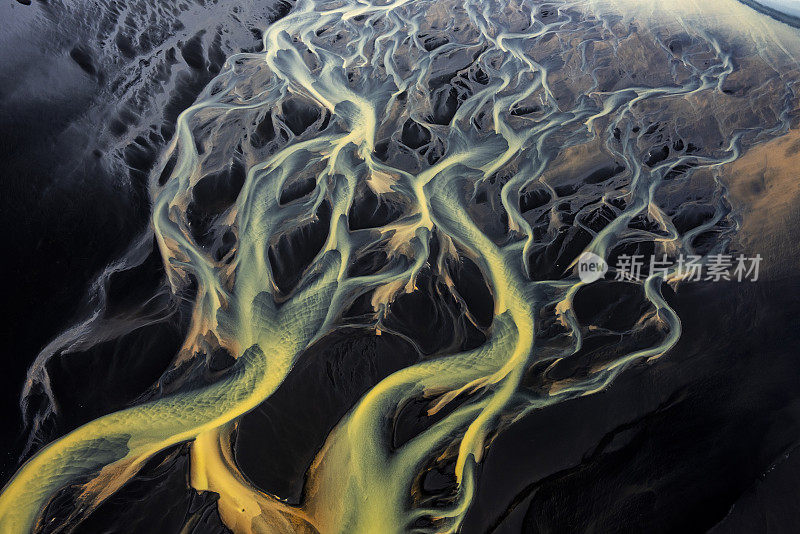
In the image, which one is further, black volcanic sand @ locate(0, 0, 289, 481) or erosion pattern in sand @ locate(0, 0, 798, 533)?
black volcanic sand @ locate(0, 0, 289, 481)

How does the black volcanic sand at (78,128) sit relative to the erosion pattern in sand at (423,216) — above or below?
above

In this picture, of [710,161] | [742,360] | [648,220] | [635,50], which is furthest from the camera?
[635,50]

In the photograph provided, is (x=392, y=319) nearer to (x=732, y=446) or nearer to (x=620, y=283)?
(x=620, y=283)

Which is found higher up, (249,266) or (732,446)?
(249,266)

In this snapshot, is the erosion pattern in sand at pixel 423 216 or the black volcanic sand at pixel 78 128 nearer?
the erosion pattern in sand at pixel 423 216

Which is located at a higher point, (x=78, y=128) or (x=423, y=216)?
(x=78, y=128)

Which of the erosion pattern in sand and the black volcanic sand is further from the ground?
the black volcanic sand

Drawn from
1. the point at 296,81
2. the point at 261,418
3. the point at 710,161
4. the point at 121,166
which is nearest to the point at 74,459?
the point at 261,418

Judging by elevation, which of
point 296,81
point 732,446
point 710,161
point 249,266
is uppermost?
point 296,81
